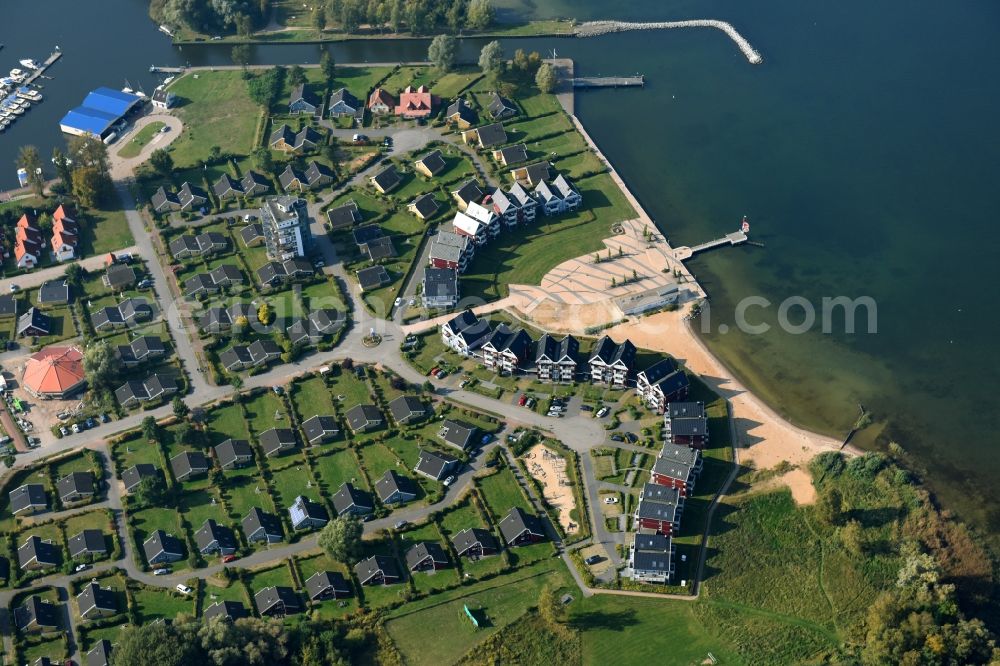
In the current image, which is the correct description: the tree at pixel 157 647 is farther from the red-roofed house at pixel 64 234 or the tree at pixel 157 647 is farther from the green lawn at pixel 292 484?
the red-roofed house at pixel 64 234

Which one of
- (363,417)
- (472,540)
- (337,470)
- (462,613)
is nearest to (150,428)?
(337,470)

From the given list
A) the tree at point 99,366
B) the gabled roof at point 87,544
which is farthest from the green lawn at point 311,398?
the gabled roof at point 87,544

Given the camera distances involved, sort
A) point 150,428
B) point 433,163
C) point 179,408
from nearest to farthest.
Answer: point 150,428 → point 179,408 → point 433,163

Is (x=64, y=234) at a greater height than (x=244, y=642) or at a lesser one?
greater

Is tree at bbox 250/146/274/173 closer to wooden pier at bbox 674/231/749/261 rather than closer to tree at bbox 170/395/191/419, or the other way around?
tree at bbox 170/395/191/419

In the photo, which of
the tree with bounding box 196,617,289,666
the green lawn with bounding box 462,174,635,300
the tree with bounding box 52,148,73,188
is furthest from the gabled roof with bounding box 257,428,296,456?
the tree with bounding box 52,148,73,188

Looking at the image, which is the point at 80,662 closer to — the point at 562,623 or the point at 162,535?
the point at 162,535

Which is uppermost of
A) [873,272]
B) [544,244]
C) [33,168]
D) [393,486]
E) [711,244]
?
[33,168]

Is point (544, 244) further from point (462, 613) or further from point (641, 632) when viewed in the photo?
point (641, 632)
